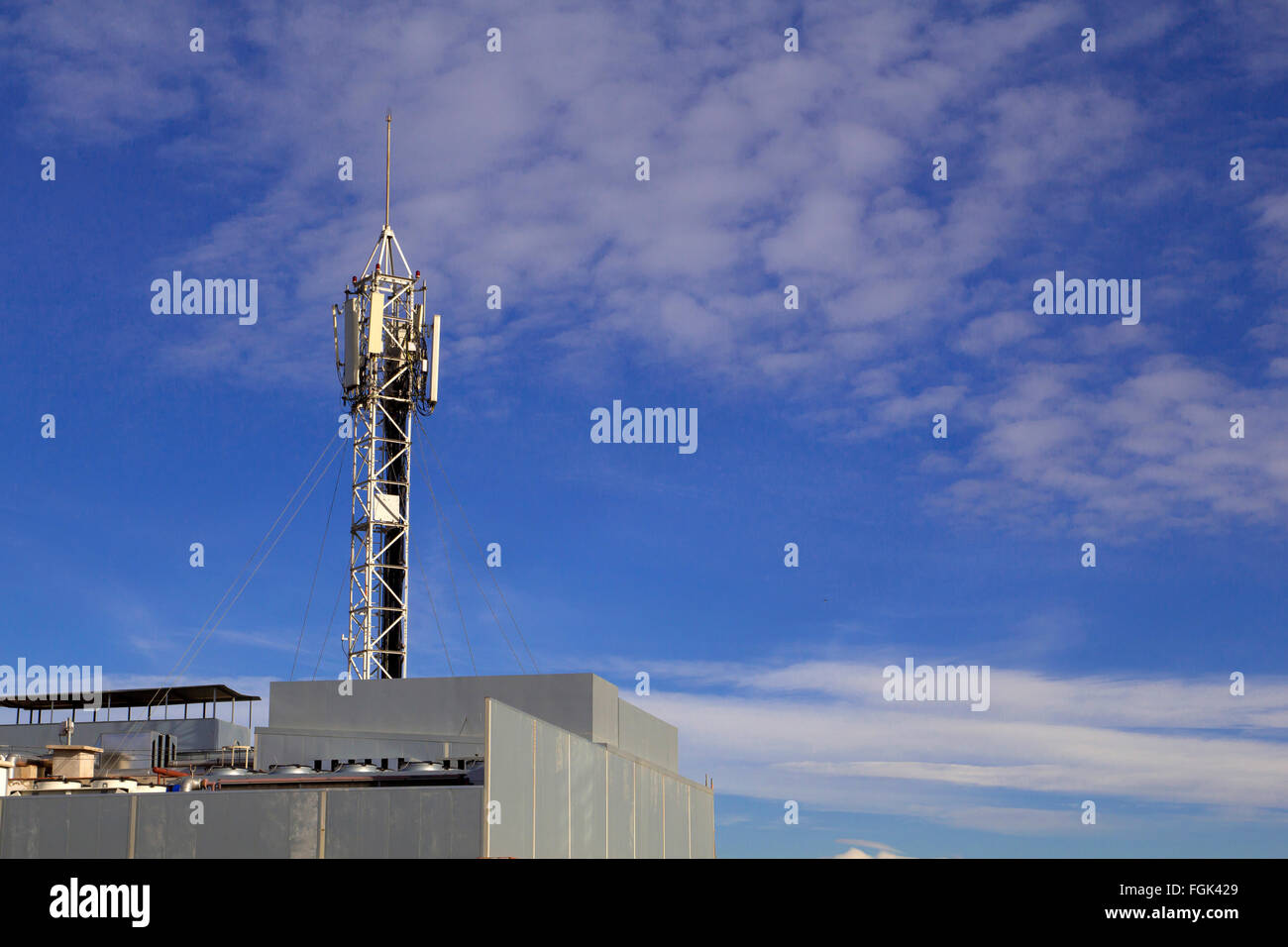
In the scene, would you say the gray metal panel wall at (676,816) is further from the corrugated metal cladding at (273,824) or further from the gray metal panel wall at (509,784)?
the corrugated metal cladding at (273,824)

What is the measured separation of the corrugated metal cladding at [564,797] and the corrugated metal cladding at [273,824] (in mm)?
1087

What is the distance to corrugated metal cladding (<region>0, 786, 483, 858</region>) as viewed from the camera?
33.0 metres

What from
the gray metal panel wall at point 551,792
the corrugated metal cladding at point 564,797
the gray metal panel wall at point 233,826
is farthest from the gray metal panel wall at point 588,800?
the gray metal panel wall at point 233,826

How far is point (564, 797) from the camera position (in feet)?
127

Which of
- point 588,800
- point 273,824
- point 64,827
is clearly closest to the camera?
point 273,824

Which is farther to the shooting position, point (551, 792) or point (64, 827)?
point (551, 792)

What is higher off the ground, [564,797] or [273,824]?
[564,797]

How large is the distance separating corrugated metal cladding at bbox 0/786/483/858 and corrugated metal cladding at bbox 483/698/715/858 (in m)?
1.09

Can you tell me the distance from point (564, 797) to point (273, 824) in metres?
8.36

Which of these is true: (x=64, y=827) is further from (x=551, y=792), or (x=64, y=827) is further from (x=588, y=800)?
(x=588, y=800)

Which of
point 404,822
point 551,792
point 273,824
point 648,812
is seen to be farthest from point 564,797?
point 648,812

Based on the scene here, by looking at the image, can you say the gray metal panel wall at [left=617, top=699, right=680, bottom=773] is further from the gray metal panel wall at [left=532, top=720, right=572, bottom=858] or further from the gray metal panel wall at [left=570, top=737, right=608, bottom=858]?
the gray metal panel wall at [left=532, top=720, right=572, bottom=858]
